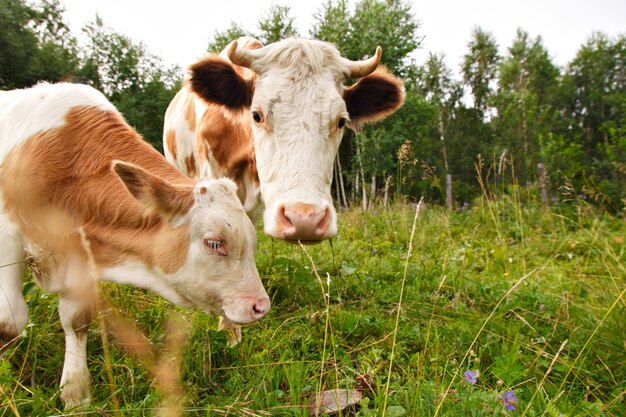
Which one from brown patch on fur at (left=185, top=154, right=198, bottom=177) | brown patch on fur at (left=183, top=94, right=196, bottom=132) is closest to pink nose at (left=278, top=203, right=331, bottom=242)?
brown patch on fur at (left=185, top=154, right=198, bottom=177)

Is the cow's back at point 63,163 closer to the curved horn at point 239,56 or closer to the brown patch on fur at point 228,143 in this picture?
the curved horn at point 239,56

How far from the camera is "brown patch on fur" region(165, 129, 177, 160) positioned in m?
4.98

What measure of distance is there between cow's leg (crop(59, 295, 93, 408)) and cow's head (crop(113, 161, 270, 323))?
599mm

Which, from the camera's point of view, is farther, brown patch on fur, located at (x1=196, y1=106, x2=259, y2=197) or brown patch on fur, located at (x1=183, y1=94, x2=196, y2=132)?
brown patch on fur, located at (x1=183, y1=94, x2=196, y2=132)

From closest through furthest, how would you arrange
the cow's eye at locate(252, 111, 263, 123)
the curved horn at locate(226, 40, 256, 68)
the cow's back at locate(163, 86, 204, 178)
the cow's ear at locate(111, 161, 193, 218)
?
1. the cow's ear at locate(111, 161, 193, 218)
2. the cow's eye at locate(252, 111, 263, 123)
3. the curved horn at locate(226, 40, 256, 68)
4. the cow's back at locate(163, 86, 204, 178)

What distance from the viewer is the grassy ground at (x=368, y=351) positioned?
198 centimetres

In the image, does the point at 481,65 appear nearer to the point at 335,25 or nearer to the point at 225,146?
the point at 335,25

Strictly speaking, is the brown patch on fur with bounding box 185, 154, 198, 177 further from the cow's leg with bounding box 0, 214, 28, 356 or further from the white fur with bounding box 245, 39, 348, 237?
the cow's leg with bounding box 0, 214, 28, 356

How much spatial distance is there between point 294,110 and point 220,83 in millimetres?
938

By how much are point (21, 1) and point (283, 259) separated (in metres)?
26.8

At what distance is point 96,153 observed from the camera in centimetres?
261

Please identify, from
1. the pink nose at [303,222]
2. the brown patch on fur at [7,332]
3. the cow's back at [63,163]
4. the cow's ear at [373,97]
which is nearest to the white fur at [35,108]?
the cow's back at [63,163]

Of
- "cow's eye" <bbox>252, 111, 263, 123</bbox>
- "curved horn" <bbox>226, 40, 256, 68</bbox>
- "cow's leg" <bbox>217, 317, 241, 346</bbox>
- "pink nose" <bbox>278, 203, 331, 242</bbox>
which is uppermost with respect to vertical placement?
"curved horn" <bbox>226, 40, 256, 68</bbox>

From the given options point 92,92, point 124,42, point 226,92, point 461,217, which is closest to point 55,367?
point 92,92
